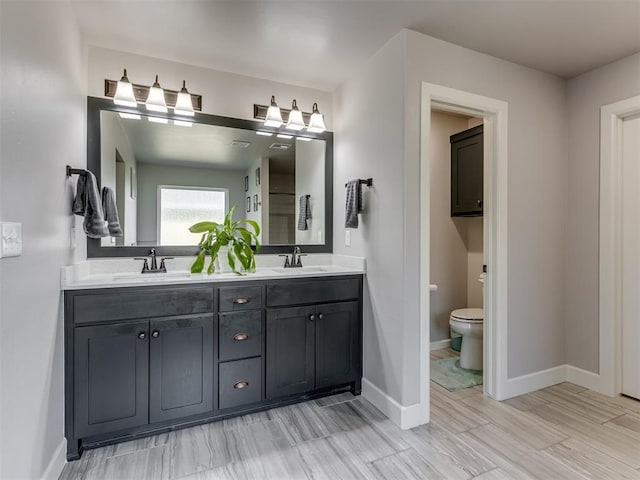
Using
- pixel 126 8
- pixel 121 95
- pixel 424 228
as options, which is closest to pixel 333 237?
pixel 424 228

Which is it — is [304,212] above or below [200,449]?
above

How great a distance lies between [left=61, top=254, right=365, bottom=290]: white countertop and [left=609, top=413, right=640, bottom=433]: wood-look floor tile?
6.16 ft

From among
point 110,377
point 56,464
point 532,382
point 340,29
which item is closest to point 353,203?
Answer: point 340,29

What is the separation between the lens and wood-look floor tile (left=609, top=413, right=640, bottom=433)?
2100 mm

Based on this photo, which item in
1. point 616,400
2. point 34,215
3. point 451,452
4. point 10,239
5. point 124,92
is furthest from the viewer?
point 616,400

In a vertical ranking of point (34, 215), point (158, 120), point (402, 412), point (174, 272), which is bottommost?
point (402, 412)

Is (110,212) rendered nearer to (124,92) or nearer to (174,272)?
(174,272)

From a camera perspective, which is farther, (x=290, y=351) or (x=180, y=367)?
(x=290, y=351)

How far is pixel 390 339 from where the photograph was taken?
225 cm

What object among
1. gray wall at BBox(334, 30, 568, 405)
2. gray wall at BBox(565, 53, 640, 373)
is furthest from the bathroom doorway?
gray wall at BBox(565, 53, 640, 373)

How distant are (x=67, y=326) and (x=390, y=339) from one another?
6.17ft

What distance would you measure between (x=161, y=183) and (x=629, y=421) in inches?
140

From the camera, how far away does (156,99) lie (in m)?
2.35

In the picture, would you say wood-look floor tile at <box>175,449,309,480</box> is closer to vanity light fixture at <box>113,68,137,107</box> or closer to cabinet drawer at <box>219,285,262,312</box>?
cabinet drawer at <box>219,285,262,312</box>
